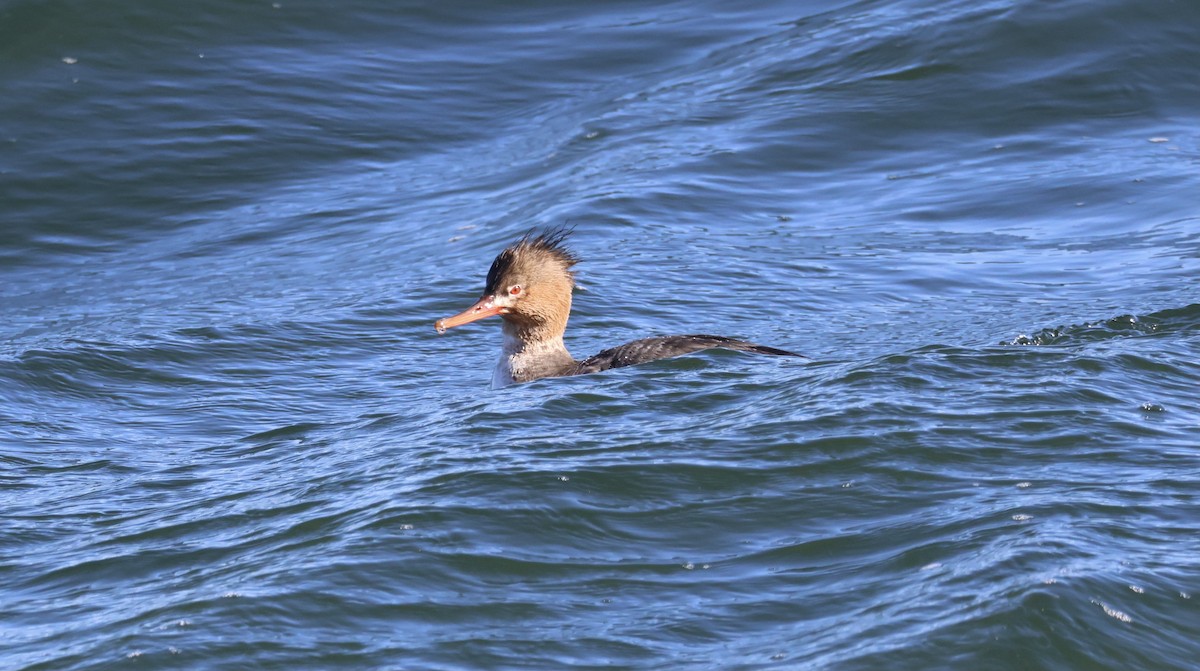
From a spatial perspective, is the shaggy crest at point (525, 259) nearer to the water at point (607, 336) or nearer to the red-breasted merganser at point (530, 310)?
the red-breasted merganser at point (530, 310)

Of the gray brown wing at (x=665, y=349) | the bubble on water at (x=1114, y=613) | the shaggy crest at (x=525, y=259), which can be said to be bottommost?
the bubble on water at (x=1114, y=613)

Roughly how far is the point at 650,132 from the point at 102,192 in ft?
15.5

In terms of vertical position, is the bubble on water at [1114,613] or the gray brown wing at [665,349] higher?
the gray brown wing at [665,349]

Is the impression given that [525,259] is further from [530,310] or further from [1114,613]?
[1114,613]

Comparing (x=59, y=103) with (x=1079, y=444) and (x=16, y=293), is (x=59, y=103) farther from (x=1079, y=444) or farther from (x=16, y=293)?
(x=1079, y=444)

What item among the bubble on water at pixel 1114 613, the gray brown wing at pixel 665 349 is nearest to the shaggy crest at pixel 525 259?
the gray brown wing at pixel 665 349

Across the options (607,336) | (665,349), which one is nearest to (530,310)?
(665,349)

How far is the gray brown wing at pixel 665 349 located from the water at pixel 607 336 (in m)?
Result: 0.08

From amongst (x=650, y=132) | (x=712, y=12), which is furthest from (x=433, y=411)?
(x=712, y=12)

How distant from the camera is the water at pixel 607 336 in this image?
16.9ft

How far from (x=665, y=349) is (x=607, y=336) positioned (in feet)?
6.72

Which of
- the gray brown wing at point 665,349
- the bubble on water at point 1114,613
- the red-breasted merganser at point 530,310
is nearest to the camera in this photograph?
the bubble on water at point 1114,613

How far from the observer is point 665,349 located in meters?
7.95

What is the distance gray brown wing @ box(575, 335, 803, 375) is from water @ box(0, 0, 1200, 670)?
0.08 metres
